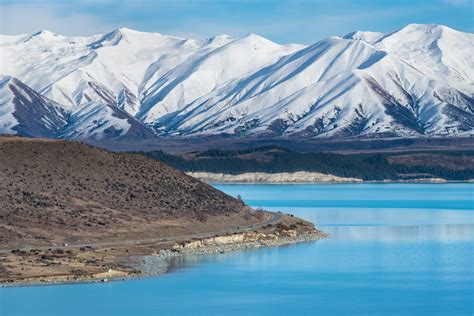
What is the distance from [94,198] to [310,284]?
35.5m

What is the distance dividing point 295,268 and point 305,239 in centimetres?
1977

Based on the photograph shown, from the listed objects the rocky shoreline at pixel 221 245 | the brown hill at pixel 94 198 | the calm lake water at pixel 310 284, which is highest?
the brown hill at pixel 94 198

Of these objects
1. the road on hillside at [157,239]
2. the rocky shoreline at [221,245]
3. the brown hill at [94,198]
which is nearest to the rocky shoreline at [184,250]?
the rocky shoreline at [221,245]

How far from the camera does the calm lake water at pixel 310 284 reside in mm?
67500

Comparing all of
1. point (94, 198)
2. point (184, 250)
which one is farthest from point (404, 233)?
point (94, 198)

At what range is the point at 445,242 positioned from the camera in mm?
103438

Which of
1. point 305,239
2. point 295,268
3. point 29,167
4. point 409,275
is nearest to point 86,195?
point 29,167

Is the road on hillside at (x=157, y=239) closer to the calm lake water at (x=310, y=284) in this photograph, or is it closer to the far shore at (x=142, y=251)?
the far shore at (x=142, y=251)

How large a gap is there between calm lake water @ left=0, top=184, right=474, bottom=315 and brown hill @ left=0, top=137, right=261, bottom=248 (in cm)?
1029

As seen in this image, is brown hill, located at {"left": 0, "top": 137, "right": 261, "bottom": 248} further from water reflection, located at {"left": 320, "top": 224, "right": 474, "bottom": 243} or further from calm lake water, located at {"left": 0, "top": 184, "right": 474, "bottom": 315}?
calm lake water, located at {"left": 0, "top": 184, "right": 474, "bottom": 315}

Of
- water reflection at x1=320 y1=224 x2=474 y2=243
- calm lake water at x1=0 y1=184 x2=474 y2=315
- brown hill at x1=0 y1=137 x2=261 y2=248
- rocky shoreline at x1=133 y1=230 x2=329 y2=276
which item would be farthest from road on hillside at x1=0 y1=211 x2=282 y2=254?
water reflection at x1=320 y1=224 x2=474 y2=243

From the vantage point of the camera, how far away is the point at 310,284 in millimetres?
77312

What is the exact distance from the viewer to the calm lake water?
67500 millimetres

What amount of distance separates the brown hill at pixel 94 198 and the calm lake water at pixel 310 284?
1029cm
